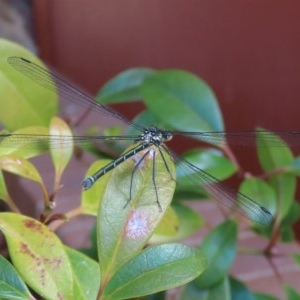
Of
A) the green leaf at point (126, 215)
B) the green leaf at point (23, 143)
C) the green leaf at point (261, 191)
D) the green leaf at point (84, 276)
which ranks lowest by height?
the green leaf at point (261, 191)

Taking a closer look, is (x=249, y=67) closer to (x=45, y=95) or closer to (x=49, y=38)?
(x=45, y=95)

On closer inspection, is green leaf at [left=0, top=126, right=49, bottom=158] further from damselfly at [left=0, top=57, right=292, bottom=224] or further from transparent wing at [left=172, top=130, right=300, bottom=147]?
transparent wing at [left=172, top=130, right=300, bottom=147]

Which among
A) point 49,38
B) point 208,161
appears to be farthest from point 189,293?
point 49,38

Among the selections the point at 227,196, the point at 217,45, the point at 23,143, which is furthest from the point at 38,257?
the point at 217,45

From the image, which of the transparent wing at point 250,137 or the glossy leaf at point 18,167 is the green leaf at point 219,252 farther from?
the glossy leaf at point 18,167

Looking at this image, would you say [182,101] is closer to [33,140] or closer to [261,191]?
[261,191]

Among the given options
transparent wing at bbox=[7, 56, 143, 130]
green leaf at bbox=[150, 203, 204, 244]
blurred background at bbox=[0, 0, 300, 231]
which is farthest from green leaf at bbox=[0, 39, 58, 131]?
blurred background at bbox=[0, 0, 300, 231]

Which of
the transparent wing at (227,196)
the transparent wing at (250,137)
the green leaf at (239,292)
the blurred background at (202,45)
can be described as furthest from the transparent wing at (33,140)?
the blurred background at (202,45)

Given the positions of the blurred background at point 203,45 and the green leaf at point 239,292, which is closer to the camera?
the green leaf at point 239,292
